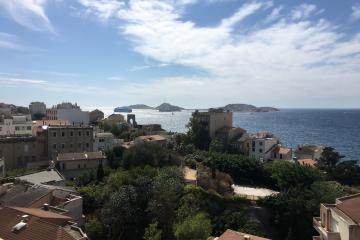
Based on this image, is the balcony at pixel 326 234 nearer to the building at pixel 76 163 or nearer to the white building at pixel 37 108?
the building at pixel 76 163

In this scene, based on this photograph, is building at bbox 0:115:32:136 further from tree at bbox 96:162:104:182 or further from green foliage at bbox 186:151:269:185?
green foliage at bbox 186:151:269:185

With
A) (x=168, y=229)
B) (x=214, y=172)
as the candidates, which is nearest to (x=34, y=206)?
(x=168, y=229)

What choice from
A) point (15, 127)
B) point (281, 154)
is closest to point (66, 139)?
point (15, 127)

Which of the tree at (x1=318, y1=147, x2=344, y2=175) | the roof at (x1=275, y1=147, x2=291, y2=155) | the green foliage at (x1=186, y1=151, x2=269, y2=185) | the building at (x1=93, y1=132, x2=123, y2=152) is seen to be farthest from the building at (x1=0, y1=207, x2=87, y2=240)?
the roof at (x1=275, y1=147, x2=291, y2=155)

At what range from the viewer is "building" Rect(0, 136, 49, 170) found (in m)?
46.6

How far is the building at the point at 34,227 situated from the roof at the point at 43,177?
48.7 ft

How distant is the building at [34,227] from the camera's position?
64.6ft

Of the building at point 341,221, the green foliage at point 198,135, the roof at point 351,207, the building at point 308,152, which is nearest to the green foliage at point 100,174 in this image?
the building at point 341,221

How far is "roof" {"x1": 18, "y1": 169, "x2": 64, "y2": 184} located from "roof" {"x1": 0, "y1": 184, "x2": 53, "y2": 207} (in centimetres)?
516

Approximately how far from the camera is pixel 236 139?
252 ft

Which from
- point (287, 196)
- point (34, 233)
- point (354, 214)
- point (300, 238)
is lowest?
point (300, 238)

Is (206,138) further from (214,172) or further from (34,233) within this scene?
(34,233)

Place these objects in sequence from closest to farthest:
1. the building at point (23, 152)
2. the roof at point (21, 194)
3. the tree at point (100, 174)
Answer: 1. the roof at point (21, 194)
2. the tree at point (100, 174)
3. the building at point (23, 152)

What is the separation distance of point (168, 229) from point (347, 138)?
107976mm
